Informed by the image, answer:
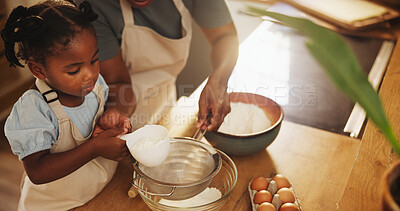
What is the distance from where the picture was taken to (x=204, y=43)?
3162 mm

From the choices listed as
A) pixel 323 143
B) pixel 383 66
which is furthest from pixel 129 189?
pixel 383 66

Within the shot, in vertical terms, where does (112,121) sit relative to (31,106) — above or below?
below

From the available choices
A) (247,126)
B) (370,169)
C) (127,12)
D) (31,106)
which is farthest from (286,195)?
(127,12)

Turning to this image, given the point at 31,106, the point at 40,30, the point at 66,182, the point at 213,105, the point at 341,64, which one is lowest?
the point at 66,182

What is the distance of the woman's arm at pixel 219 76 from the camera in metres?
1.24

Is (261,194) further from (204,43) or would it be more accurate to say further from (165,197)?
A: (204,43)

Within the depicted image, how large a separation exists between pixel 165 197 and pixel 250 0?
3121 millimetres

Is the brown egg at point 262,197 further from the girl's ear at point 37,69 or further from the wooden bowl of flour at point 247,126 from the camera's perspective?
the girl's ear at point 37,69

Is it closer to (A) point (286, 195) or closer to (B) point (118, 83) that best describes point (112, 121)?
(B) point (118, 83)

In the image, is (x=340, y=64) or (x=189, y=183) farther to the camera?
(x=189, y=183)

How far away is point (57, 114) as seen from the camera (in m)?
1.00

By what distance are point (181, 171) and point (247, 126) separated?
362 mm

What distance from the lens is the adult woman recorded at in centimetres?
135

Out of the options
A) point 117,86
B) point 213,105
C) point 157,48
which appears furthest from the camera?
point 157,48
